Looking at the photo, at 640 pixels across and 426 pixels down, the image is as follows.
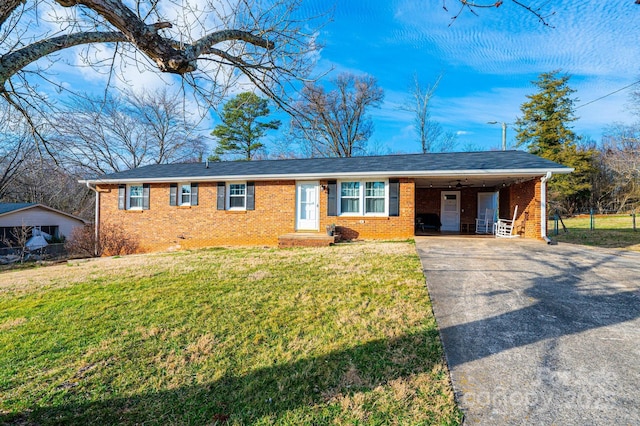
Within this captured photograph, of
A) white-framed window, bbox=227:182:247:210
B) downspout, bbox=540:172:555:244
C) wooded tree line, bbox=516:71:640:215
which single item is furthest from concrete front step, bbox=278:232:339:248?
wooded tree line, bbox=516:71:640:215

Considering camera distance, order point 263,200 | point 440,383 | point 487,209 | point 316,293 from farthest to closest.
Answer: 1. point 487,209
2. point 263,200
3. point 316,293
4. point 440,383

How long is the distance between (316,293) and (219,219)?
8982mm

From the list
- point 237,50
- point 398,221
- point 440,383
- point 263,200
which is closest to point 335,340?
point 440,383

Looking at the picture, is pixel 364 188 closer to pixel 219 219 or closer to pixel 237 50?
pixel 219 219

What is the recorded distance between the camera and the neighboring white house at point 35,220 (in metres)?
18.1

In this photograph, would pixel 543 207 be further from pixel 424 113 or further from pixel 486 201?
pixel 424 113

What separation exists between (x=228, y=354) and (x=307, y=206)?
9264 millimetres

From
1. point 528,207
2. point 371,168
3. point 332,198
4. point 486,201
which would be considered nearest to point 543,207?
point 528,207

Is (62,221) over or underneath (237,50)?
underneath

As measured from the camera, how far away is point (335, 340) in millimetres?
3166

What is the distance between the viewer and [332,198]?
11617 mm

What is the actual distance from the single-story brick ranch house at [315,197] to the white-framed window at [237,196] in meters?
0.04

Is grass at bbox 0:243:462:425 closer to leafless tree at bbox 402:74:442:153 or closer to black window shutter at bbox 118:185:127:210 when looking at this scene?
black window shutter at bbox 118:185:127:210

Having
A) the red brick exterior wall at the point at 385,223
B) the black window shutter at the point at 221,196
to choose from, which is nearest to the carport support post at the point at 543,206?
the red brick exterior wall at the point at 385,223
